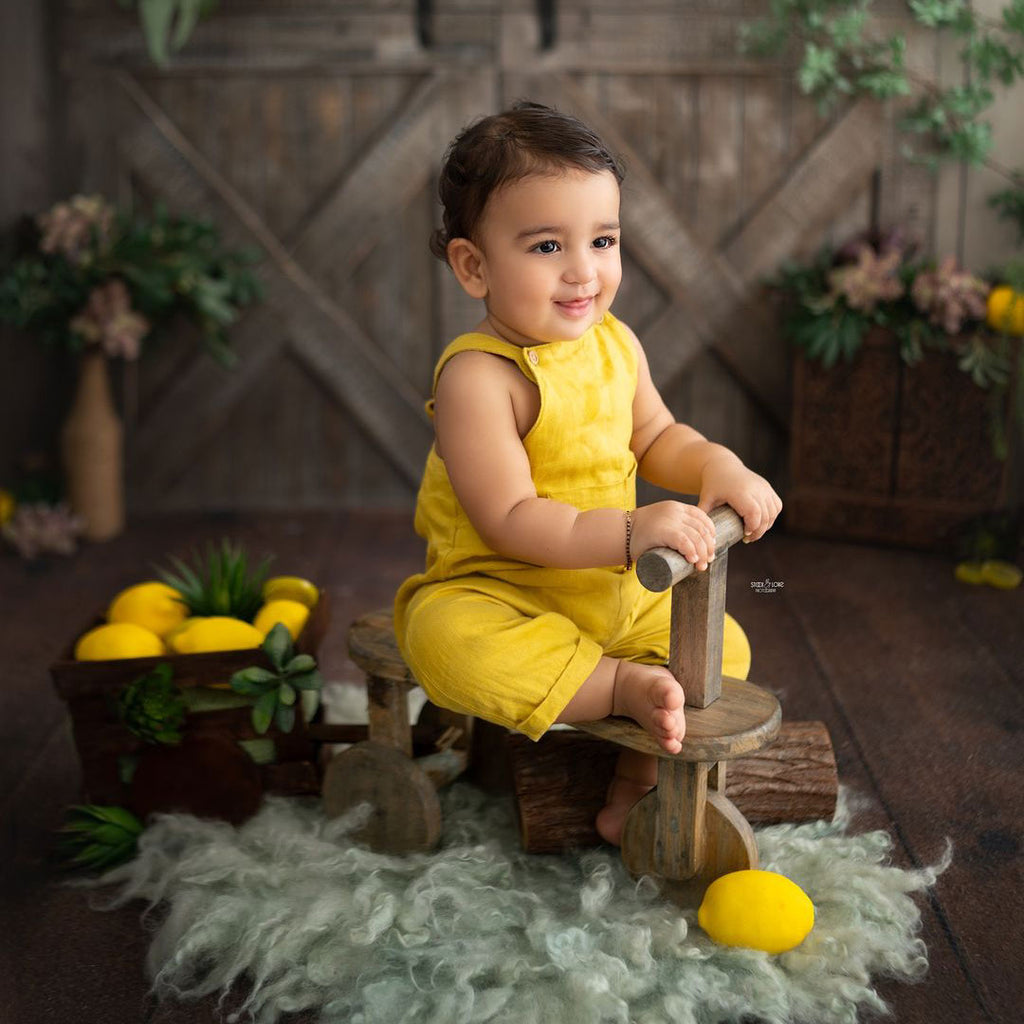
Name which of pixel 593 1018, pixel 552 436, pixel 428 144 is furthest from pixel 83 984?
pixel 428 144

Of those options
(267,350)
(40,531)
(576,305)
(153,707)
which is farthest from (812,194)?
(153,707)

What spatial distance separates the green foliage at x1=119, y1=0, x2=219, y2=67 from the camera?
10.9ft

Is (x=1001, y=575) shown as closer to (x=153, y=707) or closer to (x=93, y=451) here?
(x=153, y=707)

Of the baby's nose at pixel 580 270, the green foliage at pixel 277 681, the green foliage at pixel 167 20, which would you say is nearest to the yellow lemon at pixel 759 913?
the green foliage at pixel 277 681

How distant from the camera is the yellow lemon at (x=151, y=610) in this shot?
6.46 ft

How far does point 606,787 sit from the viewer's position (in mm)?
1756

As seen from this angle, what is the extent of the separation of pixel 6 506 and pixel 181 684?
6.53 ft

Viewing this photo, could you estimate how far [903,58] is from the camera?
347cm

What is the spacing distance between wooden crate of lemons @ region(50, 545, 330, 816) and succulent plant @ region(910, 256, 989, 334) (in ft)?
6.56

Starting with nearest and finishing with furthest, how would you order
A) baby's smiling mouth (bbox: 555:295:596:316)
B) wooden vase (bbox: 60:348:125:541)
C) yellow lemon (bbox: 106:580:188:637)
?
baby's smiling mouth (bbox: 555:295:596:316) → yellow lemon (bbox: 106:580:188:637) → wooden vase (bbox: 60:348:125:541)

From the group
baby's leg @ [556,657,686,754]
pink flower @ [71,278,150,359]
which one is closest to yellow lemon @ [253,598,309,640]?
baby's leg @ [556,657,686,754]

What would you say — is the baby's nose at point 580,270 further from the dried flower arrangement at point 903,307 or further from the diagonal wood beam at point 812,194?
the diagonal wood beam at point 812,194

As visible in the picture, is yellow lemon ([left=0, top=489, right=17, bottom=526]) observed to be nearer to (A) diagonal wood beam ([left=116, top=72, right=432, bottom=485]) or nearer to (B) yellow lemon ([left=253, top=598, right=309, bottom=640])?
(A) diagonal wood beam ([left=116, top=72, right=432, bottom=485])

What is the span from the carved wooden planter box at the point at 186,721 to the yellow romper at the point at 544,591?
289mm
